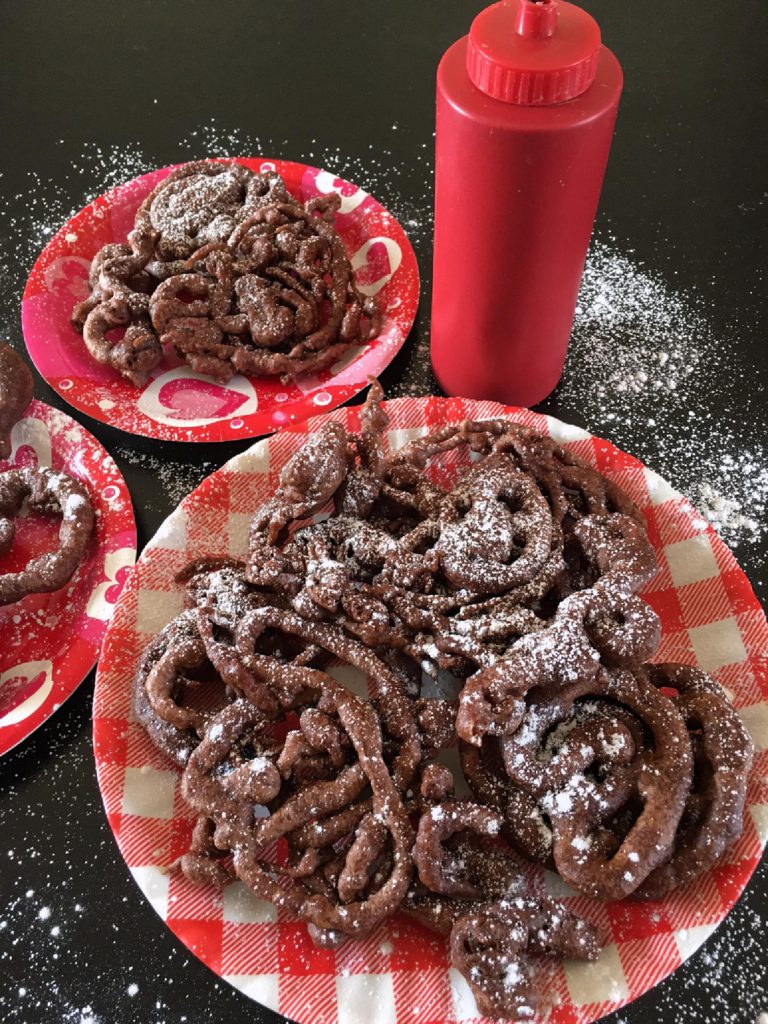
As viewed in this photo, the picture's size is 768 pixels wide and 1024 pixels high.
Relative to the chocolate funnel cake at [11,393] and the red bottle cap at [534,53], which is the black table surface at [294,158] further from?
the red bottle cap at [534,53]

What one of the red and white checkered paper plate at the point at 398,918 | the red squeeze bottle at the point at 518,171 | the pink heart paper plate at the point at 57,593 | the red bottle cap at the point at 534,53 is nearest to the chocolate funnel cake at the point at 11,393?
the pink heart paper plate at the point at 57,593

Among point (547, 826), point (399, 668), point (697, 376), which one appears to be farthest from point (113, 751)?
point (697, 376)

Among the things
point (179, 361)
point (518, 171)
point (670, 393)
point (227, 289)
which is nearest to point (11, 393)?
point (179, 361)

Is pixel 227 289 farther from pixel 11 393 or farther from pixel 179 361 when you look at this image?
pixel 11 393

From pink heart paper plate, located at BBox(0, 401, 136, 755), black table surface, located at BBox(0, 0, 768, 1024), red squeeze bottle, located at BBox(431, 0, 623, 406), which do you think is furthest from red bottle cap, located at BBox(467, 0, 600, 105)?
pink heart paper plate, located at BBox(0, 401, 136, 755)

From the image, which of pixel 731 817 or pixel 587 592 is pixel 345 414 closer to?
pixel 587 592
